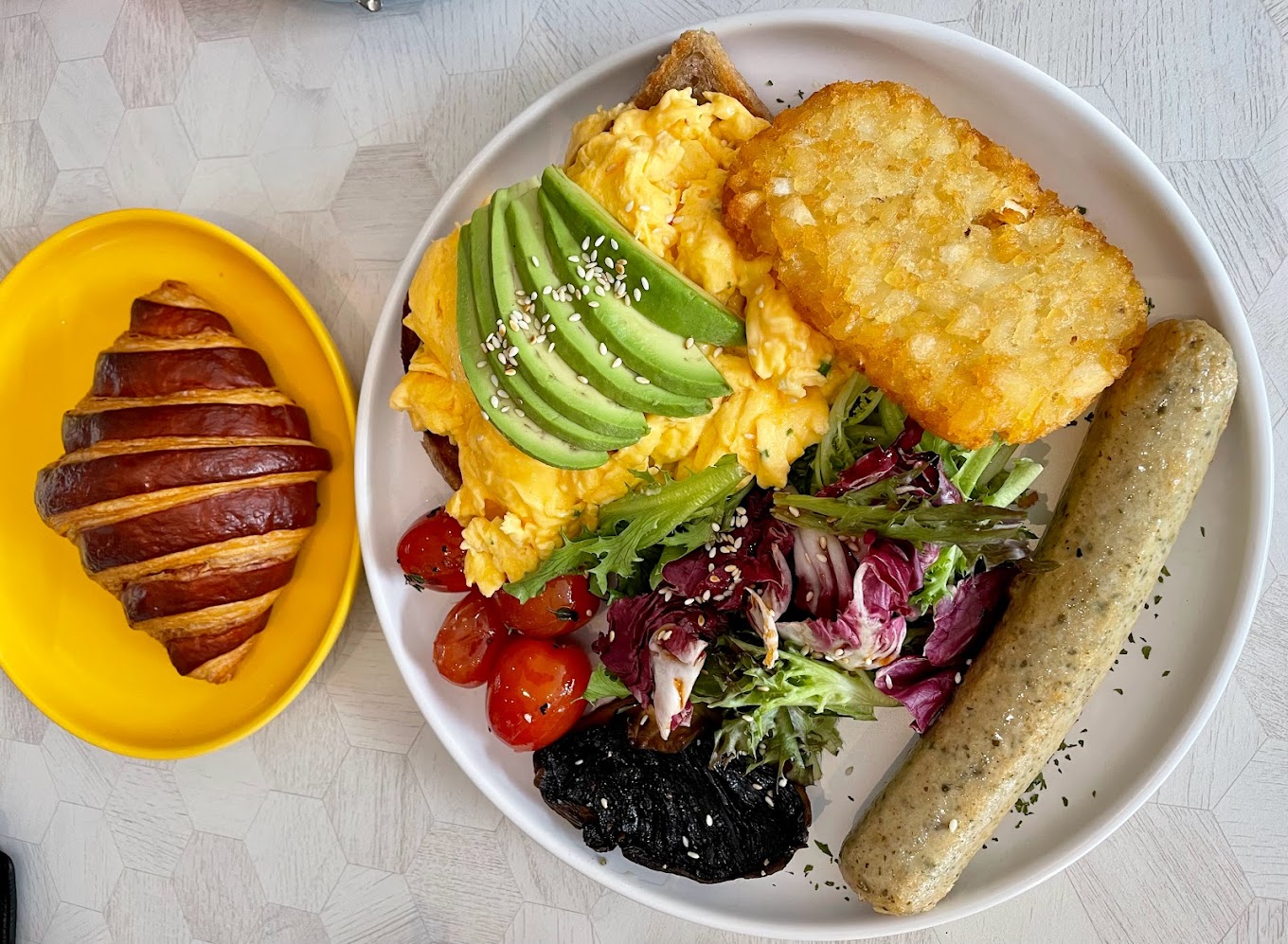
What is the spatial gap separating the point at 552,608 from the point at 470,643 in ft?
1.29

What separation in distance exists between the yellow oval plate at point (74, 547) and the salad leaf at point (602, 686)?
1.06 m

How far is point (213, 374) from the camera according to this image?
3387 millimetres

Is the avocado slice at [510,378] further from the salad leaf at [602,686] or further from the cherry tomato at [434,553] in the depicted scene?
the salad leaf at [602,686]

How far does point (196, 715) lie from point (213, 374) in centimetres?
153

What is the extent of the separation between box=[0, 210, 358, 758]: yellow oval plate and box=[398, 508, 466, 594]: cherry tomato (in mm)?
364

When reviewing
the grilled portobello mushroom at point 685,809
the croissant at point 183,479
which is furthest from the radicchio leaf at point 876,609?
the croissant at point 183,479

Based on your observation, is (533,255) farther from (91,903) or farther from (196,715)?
(91,903)

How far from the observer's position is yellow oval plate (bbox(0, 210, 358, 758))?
3.58 m

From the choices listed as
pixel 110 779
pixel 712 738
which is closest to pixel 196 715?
pixel 110 779

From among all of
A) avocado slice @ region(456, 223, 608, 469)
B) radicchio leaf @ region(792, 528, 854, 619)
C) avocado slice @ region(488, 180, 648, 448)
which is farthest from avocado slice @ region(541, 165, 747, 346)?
radicchio leaf @ region(792, 528, 854, 619)

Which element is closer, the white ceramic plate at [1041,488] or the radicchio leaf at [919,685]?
the white ceramic plate at [1041,488]

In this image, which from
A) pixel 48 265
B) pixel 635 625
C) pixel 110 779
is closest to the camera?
pixel 635 625

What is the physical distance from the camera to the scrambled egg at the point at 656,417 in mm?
2707

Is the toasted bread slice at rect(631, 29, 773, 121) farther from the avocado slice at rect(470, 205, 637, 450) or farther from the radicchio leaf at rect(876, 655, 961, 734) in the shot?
the radicchio leaf at rect(876, 655, 961, 734)
